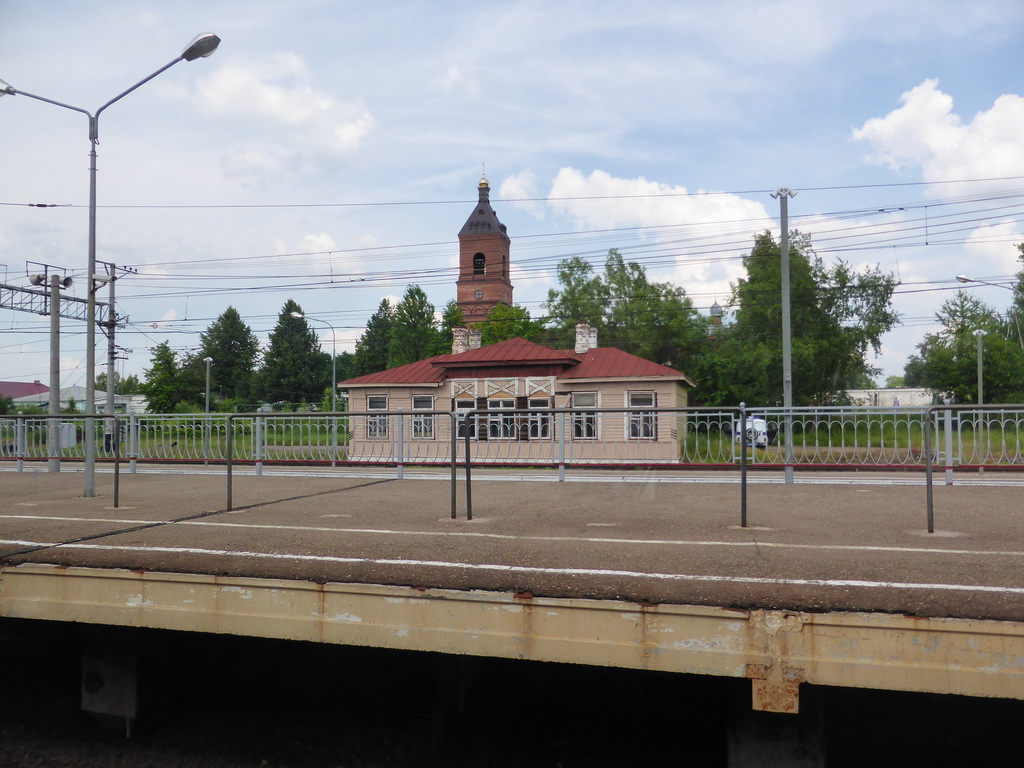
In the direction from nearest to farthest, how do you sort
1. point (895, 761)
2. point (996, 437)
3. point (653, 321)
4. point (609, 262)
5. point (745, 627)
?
point (745, 627)
point (895, 761)
point (996, 437)
point (653, 321)
point (609, 262)

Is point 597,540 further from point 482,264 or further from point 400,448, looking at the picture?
point 482,264

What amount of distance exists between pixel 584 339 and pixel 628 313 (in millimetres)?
29732

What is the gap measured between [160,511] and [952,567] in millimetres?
7576

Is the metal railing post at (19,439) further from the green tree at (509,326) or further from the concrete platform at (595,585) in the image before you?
the green tree at (509,326)

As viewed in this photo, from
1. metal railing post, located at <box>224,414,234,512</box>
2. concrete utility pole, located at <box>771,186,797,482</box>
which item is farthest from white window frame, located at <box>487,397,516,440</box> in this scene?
concrete utility pole, located at <box>771,186,797,482</box>

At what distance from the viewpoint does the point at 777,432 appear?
43.9 ft

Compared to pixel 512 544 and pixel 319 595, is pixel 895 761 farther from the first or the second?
pixel 319 595

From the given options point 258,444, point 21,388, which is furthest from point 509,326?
point 21,388

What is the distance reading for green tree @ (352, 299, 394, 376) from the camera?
284 ft

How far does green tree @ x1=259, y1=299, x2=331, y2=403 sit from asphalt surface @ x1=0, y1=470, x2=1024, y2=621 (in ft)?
245

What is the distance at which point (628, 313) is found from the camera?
6375 cm

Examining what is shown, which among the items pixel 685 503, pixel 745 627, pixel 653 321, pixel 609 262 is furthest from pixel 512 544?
pixel 609 262

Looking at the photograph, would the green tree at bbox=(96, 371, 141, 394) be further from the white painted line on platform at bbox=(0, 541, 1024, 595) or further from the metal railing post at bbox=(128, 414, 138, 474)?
the white painted line on platform at bbox=(0, 541, 1024, 595)

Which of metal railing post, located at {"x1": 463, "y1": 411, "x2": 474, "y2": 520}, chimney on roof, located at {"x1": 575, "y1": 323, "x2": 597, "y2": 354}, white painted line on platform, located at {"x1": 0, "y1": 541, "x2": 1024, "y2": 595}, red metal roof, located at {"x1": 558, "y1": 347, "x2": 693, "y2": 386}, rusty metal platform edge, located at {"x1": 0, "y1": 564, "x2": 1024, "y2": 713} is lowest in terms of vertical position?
rusty metal platform edge, located at {"x1": 0, "y1": 564, "x2": 1024, "y2": 713}
